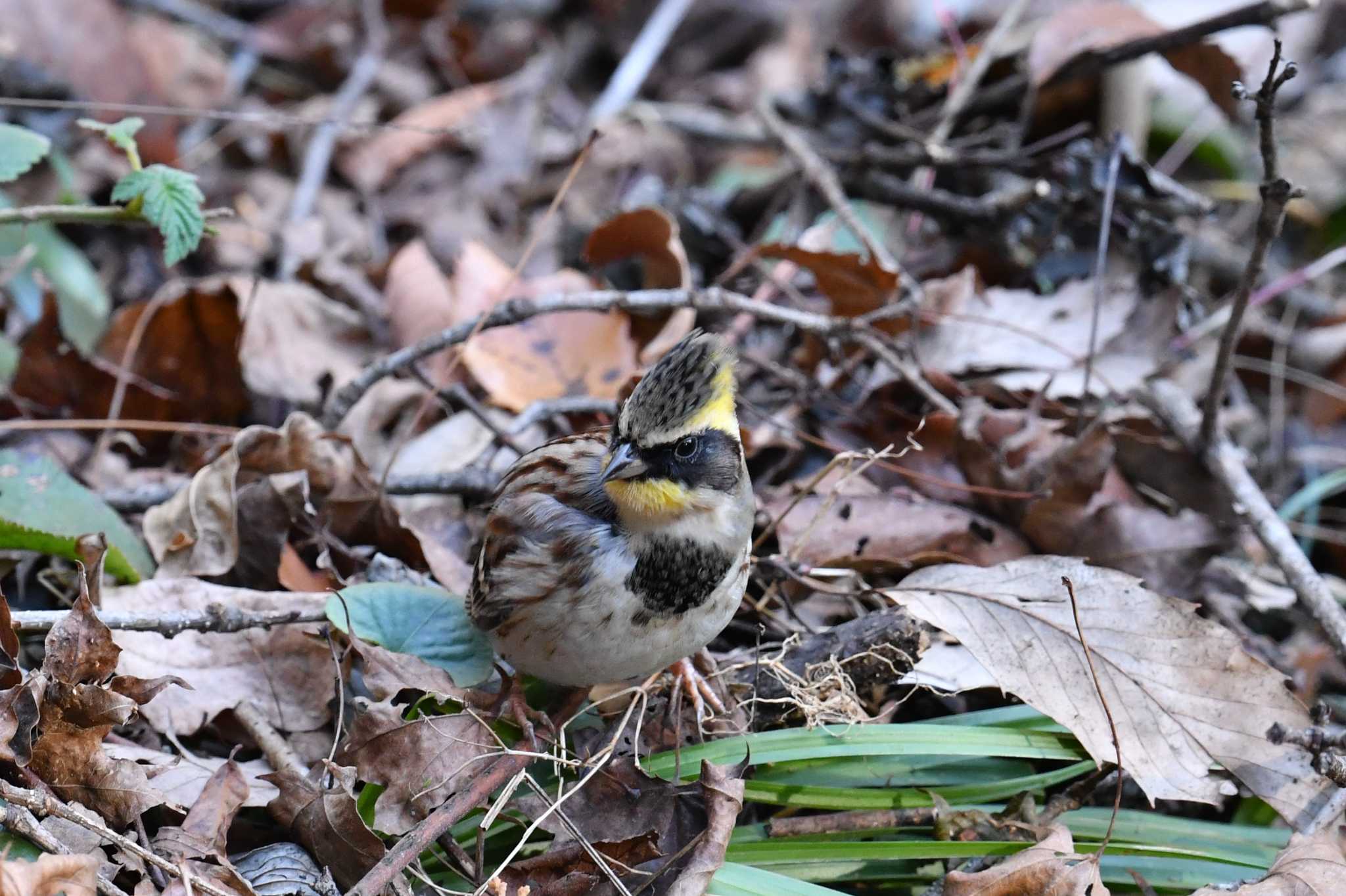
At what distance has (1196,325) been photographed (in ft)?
16.9

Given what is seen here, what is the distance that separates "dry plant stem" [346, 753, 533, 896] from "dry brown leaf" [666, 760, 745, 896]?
1.53ft

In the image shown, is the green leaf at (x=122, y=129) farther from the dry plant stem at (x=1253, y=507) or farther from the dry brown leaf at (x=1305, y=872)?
the dry plant stem at (x=1253, y=507)

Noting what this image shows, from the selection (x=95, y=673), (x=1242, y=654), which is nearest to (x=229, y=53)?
(x=95, y=673)

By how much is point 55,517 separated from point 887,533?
8.54 feet

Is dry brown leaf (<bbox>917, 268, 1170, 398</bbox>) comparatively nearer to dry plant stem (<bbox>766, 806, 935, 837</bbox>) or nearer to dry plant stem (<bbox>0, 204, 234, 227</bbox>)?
dry plant stem (<bbox>766, 806, 935, 837</bbox>)

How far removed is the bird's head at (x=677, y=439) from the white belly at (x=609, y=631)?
0.17 meters

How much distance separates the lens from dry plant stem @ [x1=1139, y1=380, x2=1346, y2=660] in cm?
375

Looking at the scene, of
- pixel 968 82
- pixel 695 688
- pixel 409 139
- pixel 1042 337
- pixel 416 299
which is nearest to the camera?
pixel 695 688

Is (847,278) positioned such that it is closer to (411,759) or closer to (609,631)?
(609,631)

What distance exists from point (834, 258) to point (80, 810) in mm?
3125

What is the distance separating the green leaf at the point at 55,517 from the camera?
3.51m

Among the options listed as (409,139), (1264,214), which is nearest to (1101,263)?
(1264,214)

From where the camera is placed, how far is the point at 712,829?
3008 mm

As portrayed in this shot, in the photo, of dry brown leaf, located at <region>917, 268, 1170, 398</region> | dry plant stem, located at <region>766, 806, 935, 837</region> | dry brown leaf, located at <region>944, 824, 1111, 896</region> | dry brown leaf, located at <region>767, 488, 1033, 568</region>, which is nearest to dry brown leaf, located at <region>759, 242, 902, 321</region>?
dry brown leaf, located at <region>917, 268, 1170, 398</region>
